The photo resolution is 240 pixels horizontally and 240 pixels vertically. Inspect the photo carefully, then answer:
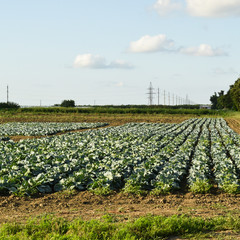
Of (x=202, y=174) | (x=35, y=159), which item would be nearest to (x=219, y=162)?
(x=202, y=174)

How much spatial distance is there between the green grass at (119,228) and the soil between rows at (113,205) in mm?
450

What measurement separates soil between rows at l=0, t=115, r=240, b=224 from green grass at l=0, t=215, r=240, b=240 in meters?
0.45

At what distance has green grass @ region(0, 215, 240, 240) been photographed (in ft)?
19.1

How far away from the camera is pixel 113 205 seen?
26.0 ft

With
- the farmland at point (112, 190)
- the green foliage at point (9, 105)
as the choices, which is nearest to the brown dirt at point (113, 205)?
the farmland at point (112, 190)

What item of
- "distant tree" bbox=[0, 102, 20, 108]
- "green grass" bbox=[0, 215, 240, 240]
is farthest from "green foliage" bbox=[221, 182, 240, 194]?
"distant tree" bbox=[0, 102, 20, 108]

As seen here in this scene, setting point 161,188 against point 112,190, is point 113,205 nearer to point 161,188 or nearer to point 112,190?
point 112,190

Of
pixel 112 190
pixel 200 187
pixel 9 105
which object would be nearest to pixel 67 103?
pixel 9 105

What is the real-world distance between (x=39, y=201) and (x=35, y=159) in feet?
12.3

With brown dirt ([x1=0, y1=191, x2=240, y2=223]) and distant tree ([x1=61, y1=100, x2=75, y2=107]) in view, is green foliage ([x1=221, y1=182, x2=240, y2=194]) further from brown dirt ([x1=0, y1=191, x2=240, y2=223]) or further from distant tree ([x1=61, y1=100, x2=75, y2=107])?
distant tree ([x1=61, y1=100, x2=75, y2=107])

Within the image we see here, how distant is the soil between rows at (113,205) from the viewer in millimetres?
7141

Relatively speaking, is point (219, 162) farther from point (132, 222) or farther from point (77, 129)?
point (77, 129)

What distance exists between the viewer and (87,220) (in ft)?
21.8

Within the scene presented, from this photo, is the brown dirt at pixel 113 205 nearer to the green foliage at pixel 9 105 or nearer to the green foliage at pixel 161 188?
the green foliage at pixel 161 188
